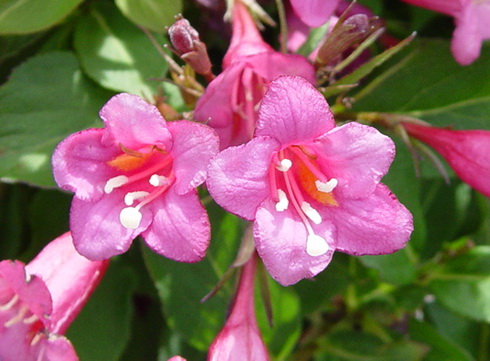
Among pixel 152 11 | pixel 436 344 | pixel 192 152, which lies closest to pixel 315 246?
pixel 192 152

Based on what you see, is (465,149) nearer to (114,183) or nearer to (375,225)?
(375,225)

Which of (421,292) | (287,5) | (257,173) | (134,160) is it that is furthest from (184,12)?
(421,292)

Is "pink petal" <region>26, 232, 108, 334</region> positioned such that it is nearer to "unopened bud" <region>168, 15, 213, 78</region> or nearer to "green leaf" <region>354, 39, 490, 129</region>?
"unopened bud" <region>168, 15, 213, 78</region>

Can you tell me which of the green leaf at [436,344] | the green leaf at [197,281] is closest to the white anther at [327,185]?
the green leaf at [197,281]

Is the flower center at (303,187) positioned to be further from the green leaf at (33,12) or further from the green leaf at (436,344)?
the green leaf at (436,344)

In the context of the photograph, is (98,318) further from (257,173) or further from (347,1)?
(347,1)
